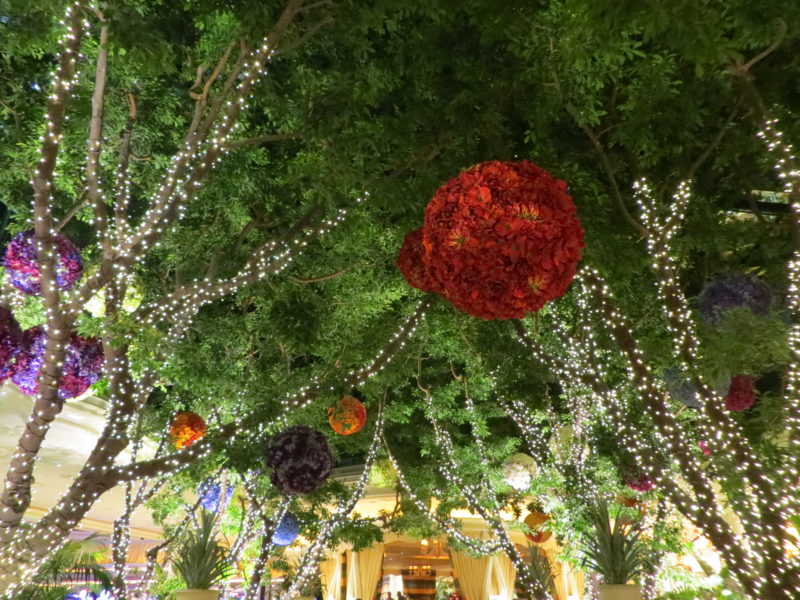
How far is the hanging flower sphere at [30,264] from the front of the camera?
324 centimetres

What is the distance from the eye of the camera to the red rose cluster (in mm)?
2135

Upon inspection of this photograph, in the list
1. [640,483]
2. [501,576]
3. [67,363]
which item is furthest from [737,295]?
[501,576]

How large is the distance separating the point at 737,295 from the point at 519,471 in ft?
13.3

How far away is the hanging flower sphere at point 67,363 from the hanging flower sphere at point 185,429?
73.9 inches

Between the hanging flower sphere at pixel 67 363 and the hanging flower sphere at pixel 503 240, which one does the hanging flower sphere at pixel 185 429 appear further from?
the hanging flower sphere at pixel 503 240

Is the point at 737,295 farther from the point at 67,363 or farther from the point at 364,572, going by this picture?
Result: the point at 364,572

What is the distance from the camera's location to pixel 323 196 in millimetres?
3768

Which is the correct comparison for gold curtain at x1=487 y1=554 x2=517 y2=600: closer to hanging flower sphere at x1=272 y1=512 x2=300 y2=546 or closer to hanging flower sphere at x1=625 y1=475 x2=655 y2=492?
hanging flower sphere at x1=272 y1=512 x2=300 y2=546

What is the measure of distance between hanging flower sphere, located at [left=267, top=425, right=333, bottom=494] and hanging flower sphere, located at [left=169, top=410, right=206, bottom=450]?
4.44 ft

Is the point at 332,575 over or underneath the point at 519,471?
underneath

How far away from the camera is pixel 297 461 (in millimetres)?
4508

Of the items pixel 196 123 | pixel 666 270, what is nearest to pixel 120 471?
pixel 196 123

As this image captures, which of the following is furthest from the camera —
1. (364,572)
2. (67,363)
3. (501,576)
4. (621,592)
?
(364,572)

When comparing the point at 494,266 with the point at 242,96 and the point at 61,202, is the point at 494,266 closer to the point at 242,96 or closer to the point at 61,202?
the point at 242,96
